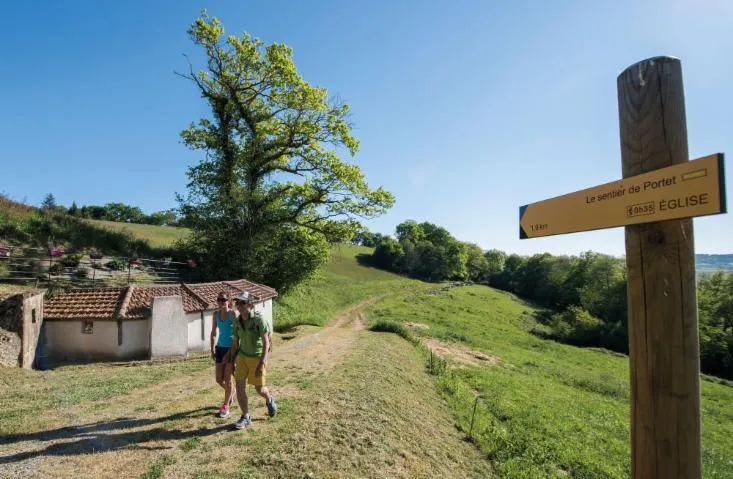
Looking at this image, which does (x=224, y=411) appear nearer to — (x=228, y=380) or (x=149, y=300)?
(x=228, y=380)

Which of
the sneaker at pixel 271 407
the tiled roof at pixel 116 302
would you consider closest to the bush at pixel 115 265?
the tiled roof at pixel 116 302

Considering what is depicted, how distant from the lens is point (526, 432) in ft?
35.0

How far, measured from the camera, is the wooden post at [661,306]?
7.69 ft

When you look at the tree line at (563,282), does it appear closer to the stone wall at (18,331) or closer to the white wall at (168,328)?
the white wall at (168,328)

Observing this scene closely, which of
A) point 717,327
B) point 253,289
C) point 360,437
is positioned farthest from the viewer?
point 717,327

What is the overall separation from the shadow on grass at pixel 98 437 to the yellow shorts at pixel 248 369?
102 cm

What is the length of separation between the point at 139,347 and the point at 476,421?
1390 cm

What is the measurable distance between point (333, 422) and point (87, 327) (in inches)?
535

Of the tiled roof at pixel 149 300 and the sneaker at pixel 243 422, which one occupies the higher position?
the tiled roof at pixel 149 300

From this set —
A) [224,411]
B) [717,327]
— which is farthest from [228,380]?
[717,327]

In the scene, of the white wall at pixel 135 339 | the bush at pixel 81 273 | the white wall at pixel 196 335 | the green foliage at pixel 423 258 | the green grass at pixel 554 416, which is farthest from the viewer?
the green foliage at pixel 423 258

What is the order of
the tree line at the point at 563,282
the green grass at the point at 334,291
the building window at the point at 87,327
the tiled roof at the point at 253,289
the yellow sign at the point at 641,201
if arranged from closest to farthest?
the yellow sign at the point at 641,201
the building window at the point at 87,327
the tiled roof at the point at 253,289
the green grass at the point at 334,291
the tree line at the point at 563,282

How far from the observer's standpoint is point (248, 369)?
7.55 metres

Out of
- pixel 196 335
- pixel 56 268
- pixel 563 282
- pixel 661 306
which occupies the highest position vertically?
pixel 661 306
